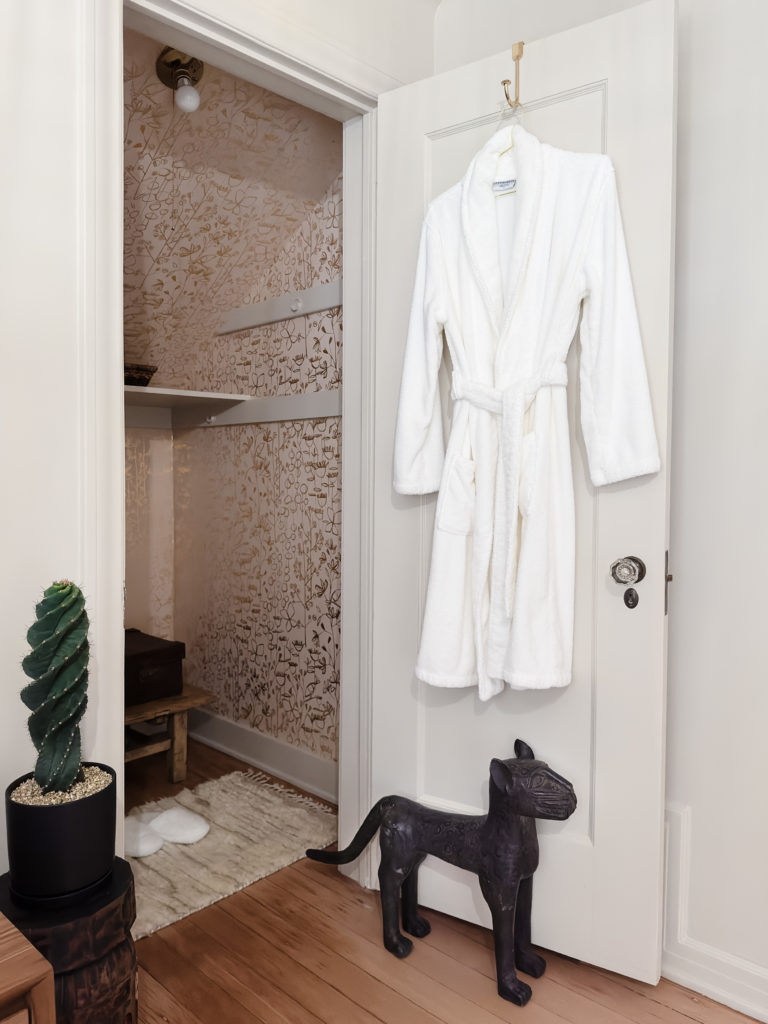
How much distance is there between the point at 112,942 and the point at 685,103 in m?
2.01

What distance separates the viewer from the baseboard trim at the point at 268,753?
2574 mm

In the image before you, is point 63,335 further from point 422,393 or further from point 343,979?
point 343,979

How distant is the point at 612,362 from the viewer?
1.52 meters

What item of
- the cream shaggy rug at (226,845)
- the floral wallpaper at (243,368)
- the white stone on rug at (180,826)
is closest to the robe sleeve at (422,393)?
the floral wallpaper at (243,368)

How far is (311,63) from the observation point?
1.74 metres

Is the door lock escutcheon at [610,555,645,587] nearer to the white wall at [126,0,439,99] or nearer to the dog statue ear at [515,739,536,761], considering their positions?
the dog statue ear at [515,739,536,761]

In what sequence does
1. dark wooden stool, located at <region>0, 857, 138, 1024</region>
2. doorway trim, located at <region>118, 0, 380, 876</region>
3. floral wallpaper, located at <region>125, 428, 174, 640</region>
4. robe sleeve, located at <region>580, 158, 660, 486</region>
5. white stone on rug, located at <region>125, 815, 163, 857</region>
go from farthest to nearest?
floral wallpaper, located at <region>125, 428, 174, 640</region>, white stone on rug, located at <region>125, 815, 163, 857</region>, doorway trim, located at <region>118, 0, 380, 876</region>, robe sleeve, located at <region>580, 158, 660, 486</region>, dark wooden stool, located at <region>0, 857, 138, 1024</region>

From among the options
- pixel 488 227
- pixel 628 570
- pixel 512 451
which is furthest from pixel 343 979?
pixel 488 227

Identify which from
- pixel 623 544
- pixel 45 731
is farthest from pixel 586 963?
Answer: pixel 45 731

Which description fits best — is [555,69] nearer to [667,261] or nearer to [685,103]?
[685,103]

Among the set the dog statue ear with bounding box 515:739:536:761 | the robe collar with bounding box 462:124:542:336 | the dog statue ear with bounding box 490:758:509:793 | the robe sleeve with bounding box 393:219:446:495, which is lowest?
the dog statue ear with bounding box 490:758:509:793

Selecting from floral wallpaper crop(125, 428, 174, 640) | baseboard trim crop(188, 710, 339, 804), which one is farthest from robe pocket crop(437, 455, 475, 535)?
floral wallpaper crop(125, 428, 174, 640)

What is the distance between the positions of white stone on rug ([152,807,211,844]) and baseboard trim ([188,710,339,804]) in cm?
41

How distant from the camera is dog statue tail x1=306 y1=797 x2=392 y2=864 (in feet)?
5.94
